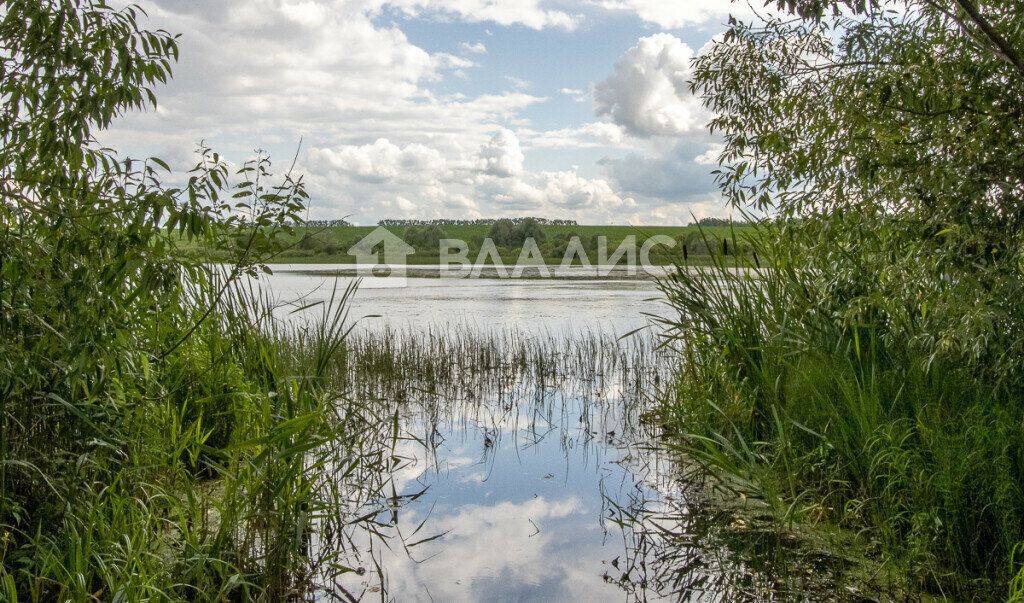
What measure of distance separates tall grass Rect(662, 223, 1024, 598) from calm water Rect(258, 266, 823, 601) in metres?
0.49

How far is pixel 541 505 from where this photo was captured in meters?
4.57

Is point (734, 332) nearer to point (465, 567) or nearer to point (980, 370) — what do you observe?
point (980, 370)

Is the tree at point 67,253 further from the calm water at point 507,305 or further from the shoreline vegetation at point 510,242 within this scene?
the shoreline vegetation at point 510,242

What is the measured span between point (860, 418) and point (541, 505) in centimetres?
190

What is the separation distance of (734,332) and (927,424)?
159 centimetres

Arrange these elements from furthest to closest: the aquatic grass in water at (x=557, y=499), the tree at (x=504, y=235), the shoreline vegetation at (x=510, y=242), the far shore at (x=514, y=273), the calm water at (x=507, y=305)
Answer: the tree at (x=504, y=235), the shoreline vegetation at (x=510, y=242), the far shore at (x=514, y=273), the calm water at (x=507, y=305), the aquatic grass in water at (x=557, y=499)

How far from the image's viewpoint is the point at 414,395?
7.70 metres

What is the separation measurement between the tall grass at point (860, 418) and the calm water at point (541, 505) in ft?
1.60

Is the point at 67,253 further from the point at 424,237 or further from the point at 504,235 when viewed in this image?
the point at 424,237

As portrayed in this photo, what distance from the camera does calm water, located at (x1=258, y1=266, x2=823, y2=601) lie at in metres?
3.50

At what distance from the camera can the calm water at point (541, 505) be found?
3.50 m

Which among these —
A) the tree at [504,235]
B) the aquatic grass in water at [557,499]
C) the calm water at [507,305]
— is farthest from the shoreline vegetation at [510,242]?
the aquatic grass in water at [557,499]

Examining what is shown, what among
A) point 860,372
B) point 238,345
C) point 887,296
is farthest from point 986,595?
point 238,345

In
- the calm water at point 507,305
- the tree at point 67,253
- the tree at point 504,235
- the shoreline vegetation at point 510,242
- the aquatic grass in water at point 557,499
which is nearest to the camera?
the tree at point 67,253
